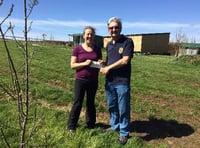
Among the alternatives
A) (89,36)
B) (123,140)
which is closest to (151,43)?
(89,36)

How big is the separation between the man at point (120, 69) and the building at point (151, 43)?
4667 cm

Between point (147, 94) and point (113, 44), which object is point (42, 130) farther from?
point (147, 94)

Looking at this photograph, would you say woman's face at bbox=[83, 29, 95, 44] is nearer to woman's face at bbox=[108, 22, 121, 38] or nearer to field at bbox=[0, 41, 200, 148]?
woman's face at bbox=[108, 22, 121, 38]

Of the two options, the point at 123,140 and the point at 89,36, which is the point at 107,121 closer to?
the point at 123,140

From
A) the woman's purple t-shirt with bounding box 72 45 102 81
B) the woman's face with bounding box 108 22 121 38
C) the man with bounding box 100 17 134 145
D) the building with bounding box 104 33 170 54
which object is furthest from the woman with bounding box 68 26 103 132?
Answer: the building with bounding box 104 33 170 54

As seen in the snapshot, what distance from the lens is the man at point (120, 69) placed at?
14.7 ft

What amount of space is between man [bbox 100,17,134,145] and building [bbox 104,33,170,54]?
46673 mm

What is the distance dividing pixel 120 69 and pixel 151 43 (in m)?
49.5

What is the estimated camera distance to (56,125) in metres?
5.05

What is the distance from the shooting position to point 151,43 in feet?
173

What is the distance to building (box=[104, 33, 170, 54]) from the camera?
5130 cm

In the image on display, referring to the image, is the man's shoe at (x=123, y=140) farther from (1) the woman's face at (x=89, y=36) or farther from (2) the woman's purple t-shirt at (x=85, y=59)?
(1) the woman's face at (x=89, y=36)

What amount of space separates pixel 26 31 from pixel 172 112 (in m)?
5.33

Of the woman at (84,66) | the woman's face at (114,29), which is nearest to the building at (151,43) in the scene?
the woman at (84,66)
